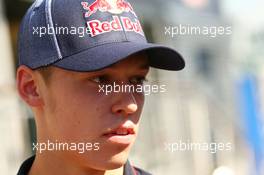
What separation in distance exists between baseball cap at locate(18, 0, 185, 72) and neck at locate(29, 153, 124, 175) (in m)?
0.19

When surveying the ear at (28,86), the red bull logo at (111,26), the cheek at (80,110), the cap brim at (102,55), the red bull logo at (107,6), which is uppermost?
the red bull logo at (107,6)

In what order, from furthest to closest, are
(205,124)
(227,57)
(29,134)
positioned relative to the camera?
(29,134), (227,57), (205,124)

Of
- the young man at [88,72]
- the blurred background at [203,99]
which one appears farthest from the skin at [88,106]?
the blurred background at [203,99]

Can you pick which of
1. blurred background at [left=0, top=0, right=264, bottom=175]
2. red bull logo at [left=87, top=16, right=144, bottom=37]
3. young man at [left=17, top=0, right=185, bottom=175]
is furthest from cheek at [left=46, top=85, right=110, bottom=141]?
blurred background at [left=0, top=0, right=264, bottom=175]

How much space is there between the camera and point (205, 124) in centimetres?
168

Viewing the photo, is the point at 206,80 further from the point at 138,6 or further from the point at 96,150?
the point at 96,150

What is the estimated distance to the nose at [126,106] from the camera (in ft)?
3.12

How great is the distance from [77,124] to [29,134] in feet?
3.65

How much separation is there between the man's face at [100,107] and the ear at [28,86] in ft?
0.04

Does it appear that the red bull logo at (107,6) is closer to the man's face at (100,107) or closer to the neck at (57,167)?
the man's face at (100,107)

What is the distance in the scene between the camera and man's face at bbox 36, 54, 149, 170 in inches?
37.1

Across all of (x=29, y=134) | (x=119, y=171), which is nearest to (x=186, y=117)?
(x=29, y=134)

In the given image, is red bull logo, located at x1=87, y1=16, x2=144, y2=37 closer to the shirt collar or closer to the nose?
the nose

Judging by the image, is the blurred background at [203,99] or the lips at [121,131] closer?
the lips at [121,131]
